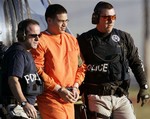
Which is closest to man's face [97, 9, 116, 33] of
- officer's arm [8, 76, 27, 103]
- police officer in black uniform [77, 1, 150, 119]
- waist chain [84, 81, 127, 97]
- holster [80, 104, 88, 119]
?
police officer in black uniform [77, 1, 150, 119]

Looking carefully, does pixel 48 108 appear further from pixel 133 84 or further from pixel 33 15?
pixel 133 84

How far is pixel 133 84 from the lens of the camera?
891 inches

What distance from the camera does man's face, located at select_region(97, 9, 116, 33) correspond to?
9242mm

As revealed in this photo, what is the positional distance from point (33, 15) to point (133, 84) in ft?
39.9

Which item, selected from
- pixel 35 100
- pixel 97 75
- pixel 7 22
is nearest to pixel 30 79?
pixel 35 100

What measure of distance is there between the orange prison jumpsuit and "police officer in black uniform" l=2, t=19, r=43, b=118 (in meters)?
0.20

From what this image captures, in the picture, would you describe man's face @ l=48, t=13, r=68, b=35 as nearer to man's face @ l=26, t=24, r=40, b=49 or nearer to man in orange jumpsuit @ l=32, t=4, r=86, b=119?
man in orange jumpsuit @ l=32, t=4, r=86, b=119

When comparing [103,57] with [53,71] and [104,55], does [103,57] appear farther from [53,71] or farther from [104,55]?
[53,71]

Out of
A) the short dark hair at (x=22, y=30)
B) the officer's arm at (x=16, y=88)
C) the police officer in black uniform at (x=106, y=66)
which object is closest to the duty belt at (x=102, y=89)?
the police officer in black uniform at (x=106, y=66)

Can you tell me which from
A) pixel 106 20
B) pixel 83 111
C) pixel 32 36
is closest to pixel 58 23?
pixel 32 36

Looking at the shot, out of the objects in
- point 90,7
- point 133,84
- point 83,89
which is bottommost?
point 133,84

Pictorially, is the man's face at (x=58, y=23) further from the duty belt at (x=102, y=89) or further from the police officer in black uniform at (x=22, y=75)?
the duty belt at (x=102, y=89)

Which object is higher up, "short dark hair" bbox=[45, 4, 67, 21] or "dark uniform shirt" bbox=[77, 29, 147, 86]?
"short dark hair" bbox=[45, 4, 67, 21]

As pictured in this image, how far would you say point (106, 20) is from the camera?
9.25 meters
